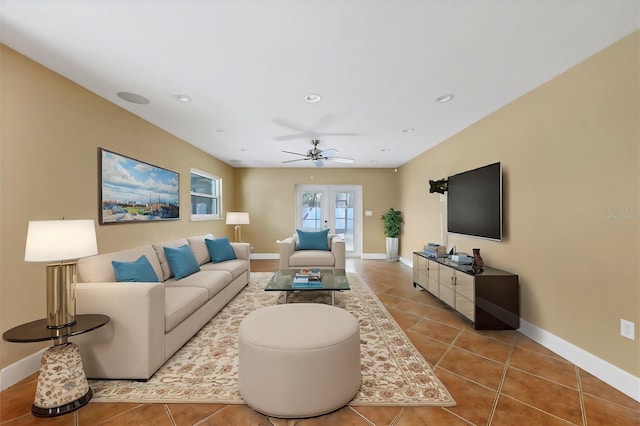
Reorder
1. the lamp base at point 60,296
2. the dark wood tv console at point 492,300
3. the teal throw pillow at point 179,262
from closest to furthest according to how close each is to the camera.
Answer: the lamp base at point 60,296, the dark wood tv console at point 492,300, the teal throw pillow at point 179,262

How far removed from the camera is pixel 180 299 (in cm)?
256

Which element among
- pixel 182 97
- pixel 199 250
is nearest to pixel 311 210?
pixel 199 250

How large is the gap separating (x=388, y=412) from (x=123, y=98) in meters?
3.69

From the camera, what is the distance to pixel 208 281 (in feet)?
10.3

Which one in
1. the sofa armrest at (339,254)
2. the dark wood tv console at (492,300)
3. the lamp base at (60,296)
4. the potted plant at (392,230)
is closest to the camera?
the lamp base at (60,296)

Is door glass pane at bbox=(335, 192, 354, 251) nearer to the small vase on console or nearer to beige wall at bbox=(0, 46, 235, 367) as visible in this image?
the small vase on console

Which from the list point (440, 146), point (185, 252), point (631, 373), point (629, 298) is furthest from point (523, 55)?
point (185, 252)

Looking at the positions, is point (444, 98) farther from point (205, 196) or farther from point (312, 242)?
point (205, 196)

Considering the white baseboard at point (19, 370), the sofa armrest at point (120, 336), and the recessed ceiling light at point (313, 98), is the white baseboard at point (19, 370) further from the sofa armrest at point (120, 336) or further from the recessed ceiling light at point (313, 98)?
the recessed ceiling light at point (313, 98)

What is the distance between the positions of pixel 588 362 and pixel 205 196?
599 cm

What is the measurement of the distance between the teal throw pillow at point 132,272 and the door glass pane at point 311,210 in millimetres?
4955

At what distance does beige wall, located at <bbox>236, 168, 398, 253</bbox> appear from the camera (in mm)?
7297

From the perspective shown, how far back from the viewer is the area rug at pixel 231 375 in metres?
1.83

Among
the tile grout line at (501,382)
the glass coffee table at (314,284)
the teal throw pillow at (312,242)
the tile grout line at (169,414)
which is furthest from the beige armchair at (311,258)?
the tile grout line at (169,414)
